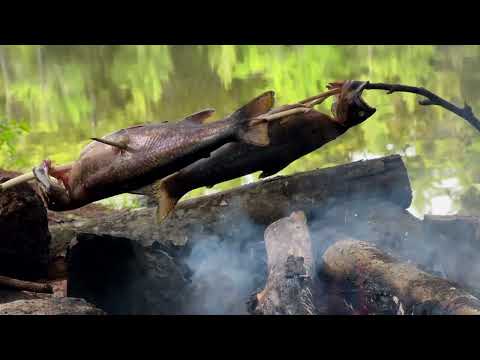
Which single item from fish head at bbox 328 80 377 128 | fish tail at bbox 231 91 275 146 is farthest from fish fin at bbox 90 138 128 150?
fish head at bbox 328 80 377 128

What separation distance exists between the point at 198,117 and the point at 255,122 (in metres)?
0.27

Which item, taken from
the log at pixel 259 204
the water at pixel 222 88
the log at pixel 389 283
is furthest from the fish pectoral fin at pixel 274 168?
the water at pixel 222 88

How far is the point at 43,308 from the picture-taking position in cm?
216

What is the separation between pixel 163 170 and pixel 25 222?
1341 millimetres

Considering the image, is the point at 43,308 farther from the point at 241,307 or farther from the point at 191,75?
the point at 191,75

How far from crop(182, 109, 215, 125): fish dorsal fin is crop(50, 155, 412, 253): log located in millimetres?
1300

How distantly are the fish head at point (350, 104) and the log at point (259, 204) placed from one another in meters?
1.28

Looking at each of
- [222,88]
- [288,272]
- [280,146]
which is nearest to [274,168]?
[280,146]

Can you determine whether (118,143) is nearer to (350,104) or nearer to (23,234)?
(350,104)

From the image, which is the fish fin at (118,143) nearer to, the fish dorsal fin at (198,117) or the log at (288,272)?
the fish dorsal fin at (198,117)

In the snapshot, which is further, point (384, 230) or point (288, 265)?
point (384, 230)

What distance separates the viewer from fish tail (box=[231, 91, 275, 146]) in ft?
6.73

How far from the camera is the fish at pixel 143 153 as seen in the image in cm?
207
